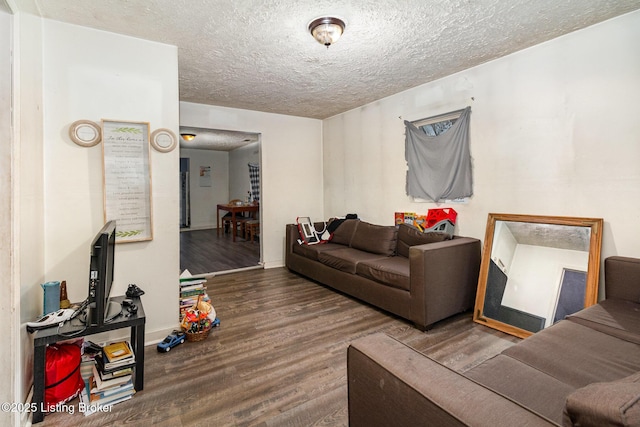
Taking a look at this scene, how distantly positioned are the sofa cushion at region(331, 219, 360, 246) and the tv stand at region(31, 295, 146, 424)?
107 inches

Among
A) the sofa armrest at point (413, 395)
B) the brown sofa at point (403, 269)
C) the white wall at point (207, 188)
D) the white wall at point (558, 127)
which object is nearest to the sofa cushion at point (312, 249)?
the brown sofa at point (403, 269)

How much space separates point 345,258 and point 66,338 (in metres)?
2.50

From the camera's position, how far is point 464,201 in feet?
10.6

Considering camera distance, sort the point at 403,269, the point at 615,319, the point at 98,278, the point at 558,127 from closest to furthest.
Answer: the point at 98,278 < the point at 615,319 < the point at 558,127 < the point at 403,269

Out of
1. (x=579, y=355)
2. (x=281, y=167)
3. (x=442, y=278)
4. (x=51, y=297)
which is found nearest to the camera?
(x=579, y=355)

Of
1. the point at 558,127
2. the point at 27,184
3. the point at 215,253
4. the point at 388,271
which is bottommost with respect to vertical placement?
the point at 215,253

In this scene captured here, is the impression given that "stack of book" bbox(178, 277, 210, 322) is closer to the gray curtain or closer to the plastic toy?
the plastic toy

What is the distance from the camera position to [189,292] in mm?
2775

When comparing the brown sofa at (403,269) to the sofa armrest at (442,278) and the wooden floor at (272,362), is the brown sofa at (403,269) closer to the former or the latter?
the sofa armrest at (442,278)

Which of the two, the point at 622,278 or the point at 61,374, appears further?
the point at 622,278

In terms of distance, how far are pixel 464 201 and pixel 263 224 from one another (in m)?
2.92

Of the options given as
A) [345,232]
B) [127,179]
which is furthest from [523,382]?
[345,232]

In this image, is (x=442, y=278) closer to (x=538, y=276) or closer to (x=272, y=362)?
(x=538, y=276)

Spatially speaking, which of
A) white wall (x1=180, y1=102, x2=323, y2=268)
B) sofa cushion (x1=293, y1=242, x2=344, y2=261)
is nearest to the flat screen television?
sofa cushion (x1=293, y1=242, x2=344, y2=261)
